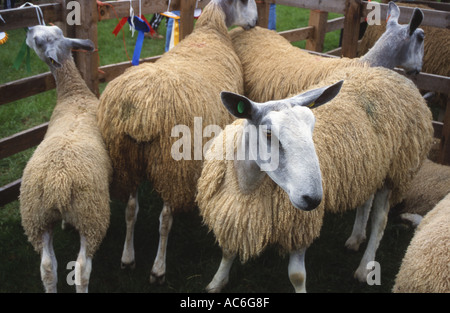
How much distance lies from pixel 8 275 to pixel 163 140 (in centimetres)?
165

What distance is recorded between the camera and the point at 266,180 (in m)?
2.91

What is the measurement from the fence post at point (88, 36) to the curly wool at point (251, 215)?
1.95 meters

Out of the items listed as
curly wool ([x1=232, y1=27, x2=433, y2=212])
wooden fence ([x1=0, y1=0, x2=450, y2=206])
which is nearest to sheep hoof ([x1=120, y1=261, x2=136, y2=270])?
wooden fence ([x1=0, y1=0, x2=450, y2=206])

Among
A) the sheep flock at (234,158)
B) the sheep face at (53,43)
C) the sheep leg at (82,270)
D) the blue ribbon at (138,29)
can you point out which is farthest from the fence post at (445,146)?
the sheep leg at (82,270)

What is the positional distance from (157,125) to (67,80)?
1318mm


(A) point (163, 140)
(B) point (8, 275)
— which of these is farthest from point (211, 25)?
(B) point (8, 275)

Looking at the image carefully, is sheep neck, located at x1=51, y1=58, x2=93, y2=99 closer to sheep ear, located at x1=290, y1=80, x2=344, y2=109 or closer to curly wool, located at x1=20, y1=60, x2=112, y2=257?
curly wool, located at x1=20, y1=60, x2=112, y2=257

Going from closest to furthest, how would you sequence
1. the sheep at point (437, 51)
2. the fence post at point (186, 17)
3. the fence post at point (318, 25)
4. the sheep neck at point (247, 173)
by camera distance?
the sheep neck at point (247, 173), the fence post at point (186, 17), the sheep at point (437, 51), the fence post at point (318, 25)

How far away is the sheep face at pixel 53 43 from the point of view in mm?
3939

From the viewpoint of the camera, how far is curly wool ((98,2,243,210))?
3305 mm

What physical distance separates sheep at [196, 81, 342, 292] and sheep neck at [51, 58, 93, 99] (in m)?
1.62

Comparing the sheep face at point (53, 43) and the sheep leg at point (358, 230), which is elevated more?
the sheep face at point (53, 43)

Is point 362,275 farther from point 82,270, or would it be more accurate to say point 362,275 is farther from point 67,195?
point 67,195

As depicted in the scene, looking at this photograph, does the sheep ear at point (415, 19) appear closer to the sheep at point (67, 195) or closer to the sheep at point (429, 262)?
the sheep at point (429, 262)
